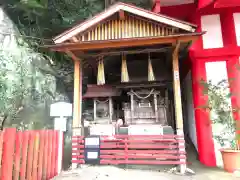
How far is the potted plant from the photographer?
5.97 m

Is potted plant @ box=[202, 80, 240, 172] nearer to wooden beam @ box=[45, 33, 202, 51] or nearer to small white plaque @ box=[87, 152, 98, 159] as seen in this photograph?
wooden beam @ box=[45, 33, 202, 51]

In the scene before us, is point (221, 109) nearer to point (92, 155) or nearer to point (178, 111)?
point (178, 111)

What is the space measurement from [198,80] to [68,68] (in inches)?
246

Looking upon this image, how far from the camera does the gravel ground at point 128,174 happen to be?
199 inches

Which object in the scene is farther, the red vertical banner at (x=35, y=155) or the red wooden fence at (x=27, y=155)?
the red vertical banner at (x=35, y=155)

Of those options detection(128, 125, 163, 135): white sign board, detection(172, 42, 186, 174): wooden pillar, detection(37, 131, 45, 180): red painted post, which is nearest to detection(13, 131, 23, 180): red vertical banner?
detection(37, 131, 45, 180): red painted post

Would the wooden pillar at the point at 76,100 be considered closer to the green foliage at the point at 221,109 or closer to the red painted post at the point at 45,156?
the red painted post at the point at 45,156

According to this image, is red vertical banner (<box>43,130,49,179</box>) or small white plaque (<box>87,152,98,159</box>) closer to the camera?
red vertical banner (<box>43,130,49,179</box>)

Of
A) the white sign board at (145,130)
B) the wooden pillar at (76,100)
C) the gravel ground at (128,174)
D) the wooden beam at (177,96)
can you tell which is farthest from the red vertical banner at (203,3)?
the gravel ground at (128,174)

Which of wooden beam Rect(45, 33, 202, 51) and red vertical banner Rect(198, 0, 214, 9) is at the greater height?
red vertical banner Rect(198, 0, 214, 9)

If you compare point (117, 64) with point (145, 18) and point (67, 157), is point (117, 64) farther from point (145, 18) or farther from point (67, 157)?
point (67, 157)

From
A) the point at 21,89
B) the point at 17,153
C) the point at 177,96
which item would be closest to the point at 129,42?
the point at 177,96

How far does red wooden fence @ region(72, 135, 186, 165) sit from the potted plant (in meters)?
1.30

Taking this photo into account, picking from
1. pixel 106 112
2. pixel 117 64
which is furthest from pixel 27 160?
pixel 117 64
